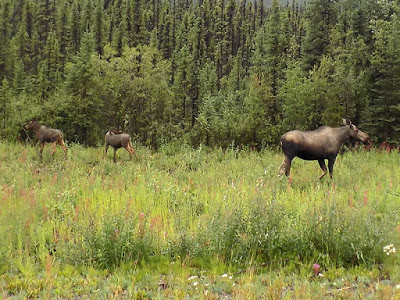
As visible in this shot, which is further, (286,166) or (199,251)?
(286,166)

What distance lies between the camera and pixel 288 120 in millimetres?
25672

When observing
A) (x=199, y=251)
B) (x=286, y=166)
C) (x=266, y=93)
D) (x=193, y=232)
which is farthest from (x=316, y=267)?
(x=266, y=93)

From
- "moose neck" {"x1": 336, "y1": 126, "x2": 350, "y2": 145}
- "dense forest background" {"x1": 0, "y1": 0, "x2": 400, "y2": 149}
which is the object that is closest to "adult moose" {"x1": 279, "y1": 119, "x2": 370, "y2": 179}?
"moose neck" {"x1": 336, "y1": 126, "x2": 350, "y2": 145}

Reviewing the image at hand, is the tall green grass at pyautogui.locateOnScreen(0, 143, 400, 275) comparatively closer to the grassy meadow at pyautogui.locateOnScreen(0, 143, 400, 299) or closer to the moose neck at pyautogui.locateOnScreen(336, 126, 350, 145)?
the grassy meadow at pyautogui.locateOnScreen(0, 143, 400, 299)

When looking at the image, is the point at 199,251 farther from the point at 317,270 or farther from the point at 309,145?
the point at 309,145

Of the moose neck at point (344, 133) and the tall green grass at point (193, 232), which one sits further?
the moose neck at point (344, 133)

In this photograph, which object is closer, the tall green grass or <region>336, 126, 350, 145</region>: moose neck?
the tall green grass

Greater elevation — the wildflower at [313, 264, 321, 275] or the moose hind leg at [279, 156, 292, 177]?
the wildflower at [313, 264, 321, 275]

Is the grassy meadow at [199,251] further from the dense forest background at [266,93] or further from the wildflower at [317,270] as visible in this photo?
the dense forest background at [266,93]

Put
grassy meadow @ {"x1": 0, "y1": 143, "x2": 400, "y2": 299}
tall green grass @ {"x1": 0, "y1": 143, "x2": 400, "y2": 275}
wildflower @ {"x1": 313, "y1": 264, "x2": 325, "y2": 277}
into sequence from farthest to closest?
tall green grass @ {"x1": 0, "y1": 143, "x2": 400, "y2": 275}
wildflower @ {"x1": 313, "y1": 264, "x2": 325, "y2": 277}
grassy meadow @ {"x1": 0, "y1": 143, "x2": 400, "y2": 299}

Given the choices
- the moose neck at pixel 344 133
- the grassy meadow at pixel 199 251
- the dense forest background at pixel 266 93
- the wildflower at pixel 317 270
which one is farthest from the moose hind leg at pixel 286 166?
the dense forest background at pixel 266 93

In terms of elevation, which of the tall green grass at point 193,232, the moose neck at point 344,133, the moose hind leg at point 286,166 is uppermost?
→ the moose neck at point 344,133

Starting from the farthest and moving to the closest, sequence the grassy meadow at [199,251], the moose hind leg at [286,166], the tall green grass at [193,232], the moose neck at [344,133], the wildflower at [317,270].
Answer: the moose neck at [344,133]
the moose hind leg at [286,166]
the tall green grass at [193,232]
the wildflower at [317,270]
the grassy meadow at [199,251]

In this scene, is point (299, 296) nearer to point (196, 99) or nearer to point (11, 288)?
point (11, 288)
